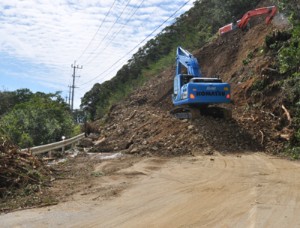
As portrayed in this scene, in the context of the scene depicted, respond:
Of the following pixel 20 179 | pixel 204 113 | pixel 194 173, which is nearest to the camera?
pixel 20 179

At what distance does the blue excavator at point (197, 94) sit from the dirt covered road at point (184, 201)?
6007 millimetres

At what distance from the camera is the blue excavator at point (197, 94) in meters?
16.8

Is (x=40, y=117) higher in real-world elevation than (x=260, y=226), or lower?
higher

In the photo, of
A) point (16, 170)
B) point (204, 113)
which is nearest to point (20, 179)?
point (16, 170)

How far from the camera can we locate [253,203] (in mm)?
6871

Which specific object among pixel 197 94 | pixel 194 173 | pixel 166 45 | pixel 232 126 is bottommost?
pixel 194 173

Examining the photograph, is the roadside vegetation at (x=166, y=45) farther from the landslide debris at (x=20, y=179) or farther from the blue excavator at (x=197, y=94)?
the landslide debris at (x=20, y=179)

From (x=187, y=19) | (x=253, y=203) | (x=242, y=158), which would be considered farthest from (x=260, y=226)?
(x=187, y=19)

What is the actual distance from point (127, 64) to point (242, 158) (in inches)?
1997

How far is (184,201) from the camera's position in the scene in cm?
724

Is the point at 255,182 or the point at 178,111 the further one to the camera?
the point at 178,111

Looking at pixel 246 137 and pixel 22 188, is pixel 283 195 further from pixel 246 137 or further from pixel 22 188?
pixel 246 137

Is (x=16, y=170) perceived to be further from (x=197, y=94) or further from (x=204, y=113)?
(x=204, y=113)

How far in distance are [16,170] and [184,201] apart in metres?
A: 4.15
